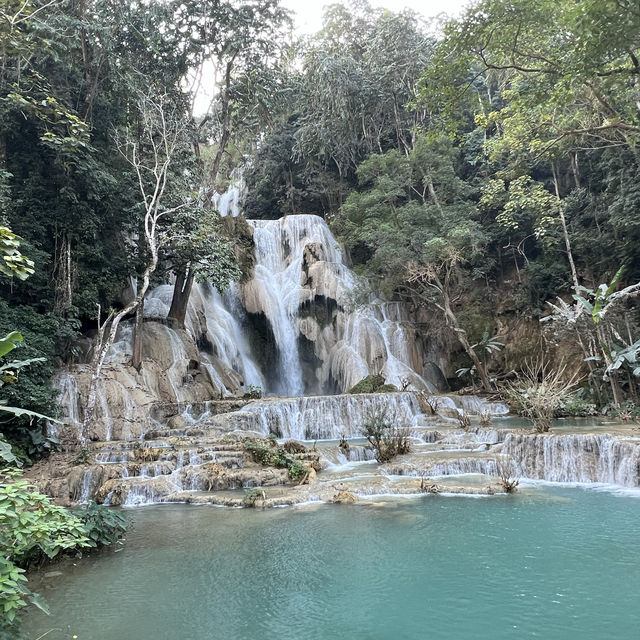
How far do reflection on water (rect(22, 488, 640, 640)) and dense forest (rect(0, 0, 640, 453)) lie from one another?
4153 millimetres

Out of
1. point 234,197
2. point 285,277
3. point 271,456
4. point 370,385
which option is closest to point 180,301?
point 285,277

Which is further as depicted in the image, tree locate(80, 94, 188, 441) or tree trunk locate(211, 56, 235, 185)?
tree trunk locate(211, 56, 235, 185)

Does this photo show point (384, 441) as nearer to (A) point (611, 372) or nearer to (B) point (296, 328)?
(A) point (611, 372)

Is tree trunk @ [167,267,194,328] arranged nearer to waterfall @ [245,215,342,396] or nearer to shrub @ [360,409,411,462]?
waterfall @ [245,215,342,396]

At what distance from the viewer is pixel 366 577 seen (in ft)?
14.3

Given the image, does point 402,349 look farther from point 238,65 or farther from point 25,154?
point 25,154

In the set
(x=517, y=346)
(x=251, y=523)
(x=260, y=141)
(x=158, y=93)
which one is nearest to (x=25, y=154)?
(x=158, y=93)

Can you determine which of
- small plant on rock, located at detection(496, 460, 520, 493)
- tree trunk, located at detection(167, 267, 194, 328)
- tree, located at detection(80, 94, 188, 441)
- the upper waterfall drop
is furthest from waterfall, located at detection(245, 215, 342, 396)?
small plant on rock, located at detection(496, 460, 520, 493)

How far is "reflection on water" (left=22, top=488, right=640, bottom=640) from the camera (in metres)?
3.54

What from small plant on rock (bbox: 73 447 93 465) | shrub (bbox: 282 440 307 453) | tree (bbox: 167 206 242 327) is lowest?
shrub (bbox: 282 440 307 453)

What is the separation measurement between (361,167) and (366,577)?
20.5 meters

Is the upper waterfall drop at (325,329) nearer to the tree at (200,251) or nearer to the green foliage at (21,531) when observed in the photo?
the tree at (200,251)

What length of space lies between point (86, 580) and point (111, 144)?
14.9 m

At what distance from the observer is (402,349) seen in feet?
65.7
